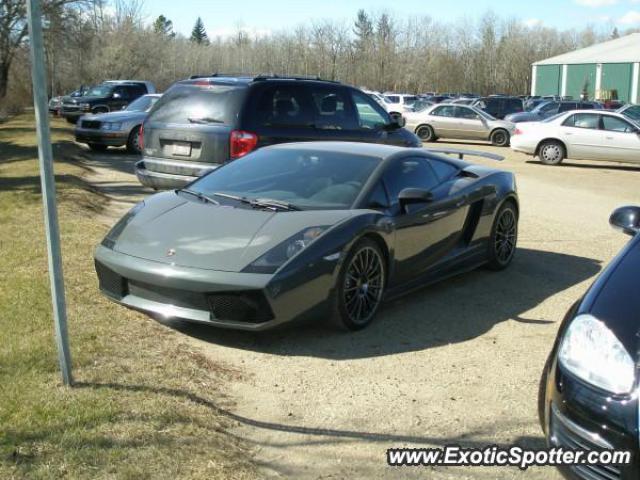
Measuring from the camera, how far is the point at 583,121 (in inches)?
798

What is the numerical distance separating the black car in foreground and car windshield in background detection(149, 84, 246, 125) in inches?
248

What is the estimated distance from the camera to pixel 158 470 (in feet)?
10.5

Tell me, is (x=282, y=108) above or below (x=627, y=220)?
above

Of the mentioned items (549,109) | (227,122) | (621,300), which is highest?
(227,122)

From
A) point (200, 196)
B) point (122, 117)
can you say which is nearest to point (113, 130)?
point (122, 117)

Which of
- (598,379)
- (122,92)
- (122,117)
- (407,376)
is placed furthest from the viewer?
(122,92)

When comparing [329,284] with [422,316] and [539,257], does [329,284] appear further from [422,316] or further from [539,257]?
[539,257]

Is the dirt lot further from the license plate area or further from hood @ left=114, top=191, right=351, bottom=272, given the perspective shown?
the license plate area

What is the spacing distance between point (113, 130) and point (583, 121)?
41.6 ft

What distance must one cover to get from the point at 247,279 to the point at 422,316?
1823 millimetres

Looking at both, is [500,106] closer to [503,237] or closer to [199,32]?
[503,237]

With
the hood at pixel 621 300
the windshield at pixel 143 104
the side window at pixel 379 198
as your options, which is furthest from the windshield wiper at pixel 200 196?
the windshield at pixel 143 104

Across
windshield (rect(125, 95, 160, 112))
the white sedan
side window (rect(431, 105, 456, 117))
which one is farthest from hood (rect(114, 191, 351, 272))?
side window (rect(431, 105, 456, 117))

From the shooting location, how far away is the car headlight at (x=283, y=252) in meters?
4.80
